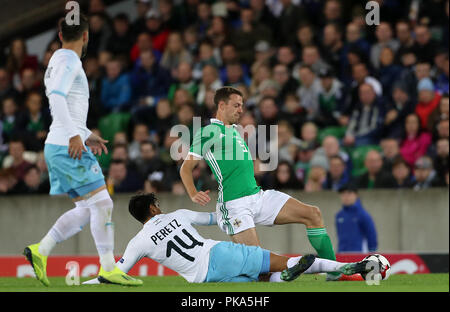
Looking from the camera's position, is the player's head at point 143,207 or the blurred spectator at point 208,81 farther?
the blurred spectator at point 208,81

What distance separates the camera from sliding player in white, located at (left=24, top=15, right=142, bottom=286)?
7570 millimetres

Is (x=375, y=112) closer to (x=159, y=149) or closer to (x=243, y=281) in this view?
(x=159, y=149)

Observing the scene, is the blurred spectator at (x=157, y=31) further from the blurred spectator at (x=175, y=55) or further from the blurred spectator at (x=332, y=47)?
the blurred spectator at (x=332, y=47)

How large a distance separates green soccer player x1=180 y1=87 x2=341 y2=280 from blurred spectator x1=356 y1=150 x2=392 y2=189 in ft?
14.3

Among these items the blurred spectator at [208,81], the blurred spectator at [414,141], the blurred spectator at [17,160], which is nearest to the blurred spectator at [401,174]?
the blurred spectator at [414,141]

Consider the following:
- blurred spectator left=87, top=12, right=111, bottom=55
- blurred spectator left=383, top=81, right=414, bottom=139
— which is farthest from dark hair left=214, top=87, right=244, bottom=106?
blurred spectator left=87, top=12, right=111, bottom=55

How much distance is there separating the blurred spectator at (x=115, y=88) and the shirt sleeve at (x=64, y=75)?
799 cm

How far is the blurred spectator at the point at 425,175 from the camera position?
1266 centimetres

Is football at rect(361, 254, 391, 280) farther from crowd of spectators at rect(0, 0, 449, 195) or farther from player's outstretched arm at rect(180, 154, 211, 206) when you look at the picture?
crowd of spectators at rect(0, 0, 449, 195)

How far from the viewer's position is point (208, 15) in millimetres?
16734

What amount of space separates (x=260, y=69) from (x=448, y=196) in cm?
388

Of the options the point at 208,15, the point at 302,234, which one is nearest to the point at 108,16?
the point at 208,15

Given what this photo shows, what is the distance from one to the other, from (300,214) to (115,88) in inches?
Result: 318

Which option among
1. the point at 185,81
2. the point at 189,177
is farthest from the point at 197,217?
the point at 185,81
